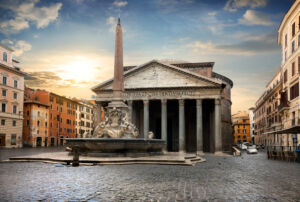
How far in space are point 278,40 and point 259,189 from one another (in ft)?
114

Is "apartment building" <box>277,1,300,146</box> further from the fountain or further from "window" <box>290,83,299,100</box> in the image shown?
the fountain

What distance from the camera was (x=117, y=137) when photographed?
17.9 metres

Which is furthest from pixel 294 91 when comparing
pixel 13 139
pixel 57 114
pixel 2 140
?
pixel 57 114

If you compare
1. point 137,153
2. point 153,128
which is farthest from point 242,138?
point 137,153

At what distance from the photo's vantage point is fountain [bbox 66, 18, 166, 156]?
16.3 metres

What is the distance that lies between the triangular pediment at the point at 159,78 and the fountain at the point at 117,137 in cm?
1571

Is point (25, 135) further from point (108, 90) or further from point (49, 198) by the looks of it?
point (49, 198)

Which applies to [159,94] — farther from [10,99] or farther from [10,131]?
[10,131]

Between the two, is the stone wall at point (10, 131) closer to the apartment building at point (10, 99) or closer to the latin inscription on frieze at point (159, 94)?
the apartment building at point (10, 99)

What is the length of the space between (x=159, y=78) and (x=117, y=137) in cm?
1865

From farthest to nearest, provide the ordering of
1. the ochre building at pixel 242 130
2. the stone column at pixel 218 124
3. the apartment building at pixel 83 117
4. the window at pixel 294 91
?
the ochre building at pixel 242 130, the apartment building at pixel 83 117, the stone column at pixel 218 124, the window at pixel 294 91

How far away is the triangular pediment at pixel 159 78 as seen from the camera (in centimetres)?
3450

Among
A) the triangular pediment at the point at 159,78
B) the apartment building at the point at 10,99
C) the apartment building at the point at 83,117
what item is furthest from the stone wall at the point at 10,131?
the apartment building at the point at 83,117

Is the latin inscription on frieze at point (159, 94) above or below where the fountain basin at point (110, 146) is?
above
